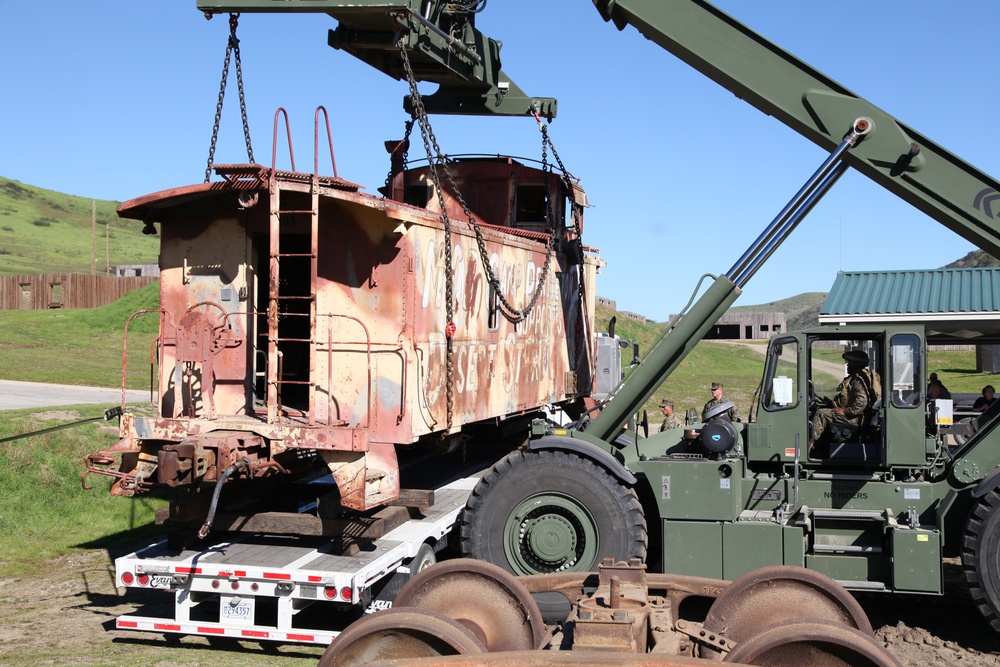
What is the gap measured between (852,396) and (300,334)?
17.6 feet

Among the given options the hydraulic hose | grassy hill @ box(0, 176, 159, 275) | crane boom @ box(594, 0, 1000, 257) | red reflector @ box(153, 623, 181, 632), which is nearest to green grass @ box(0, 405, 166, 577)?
red reflector @ box(153, 623, 181, 632)

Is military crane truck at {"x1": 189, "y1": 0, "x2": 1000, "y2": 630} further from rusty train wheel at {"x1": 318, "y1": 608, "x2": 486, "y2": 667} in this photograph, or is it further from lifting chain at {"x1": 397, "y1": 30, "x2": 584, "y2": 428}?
rusty train wheel at {"x1": 318, "y1": 608, "x2": 486, "y2": 667}

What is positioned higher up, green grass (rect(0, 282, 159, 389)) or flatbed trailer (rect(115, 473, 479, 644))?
green grass (rect(0, 282, 159, 389))

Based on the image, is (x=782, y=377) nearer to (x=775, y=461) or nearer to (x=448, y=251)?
(x=775, y=461)

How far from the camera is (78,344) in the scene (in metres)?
29.0

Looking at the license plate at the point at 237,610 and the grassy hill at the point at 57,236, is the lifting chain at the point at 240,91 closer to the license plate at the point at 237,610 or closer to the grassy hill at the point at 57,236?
the license plate at the point at 237,610

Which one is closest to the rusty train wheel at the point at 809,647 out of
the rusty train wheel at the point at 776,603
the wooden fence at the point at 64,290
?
the rusty train wheel at the point at 776,603

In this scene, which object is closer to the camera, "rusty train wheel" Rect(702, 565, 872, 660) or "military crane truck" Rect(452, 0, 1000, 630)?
"rusty train wheel" Rect(702, 565, 872, 660)

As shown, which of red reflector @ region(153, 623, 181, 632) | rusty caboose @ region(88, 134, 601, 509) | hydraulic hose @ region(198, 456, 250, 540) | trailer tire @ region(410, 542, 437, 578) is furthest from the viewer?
trailer tire @ region(410, 542, 437, 578)

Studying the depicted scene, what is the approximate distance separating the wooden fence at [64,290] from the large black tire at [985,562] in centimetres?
3753

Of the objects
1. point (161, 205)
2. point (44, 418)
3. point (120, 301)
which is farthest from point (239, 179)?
point (120, 301)

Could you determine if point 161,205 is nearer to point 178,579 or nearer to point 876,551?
point 178,579

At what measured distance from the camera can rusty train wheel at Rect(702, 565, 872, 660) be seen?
5609mm

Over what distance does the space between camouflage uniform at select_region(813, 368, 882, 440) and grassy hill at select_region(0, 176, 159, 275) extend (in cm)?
5917
